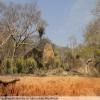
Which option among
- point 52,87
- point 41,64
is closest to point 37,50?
point 41,64

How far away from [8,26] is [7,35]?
46.1 inches

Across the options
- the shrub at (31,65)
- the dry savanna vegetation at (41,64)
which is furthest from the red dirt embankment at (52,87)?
the shrub at (31,65)

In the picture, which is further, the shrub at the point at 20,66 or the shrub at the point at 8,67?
the shrub at the point at 20,66

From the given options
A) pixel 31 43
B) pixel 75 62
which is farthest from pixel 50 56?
pixel 31 43

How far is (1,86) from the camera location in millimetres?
17000

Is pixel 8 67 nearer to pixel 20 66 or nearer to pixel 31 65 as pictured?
pixel 20 66

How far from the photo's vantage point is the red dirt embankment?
16359 millimetres

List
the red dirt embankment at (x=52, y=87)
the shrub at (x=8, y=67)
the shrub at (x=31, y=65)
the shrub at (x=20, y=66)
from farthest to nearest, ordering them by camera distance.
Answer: the shrub at (x=31, y=65)
the shrub at (x=20, y=66)
the shrub at (x=8, y=67)
the red dirt embankment at (x=52, y=87)

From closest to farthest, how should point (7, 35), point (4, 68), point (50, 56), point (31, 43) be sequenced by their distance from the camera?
point (4, 68) → point (50, 56) → point (7, 35) → point (31, 43)

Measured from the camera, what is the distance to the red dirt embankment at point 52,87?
53.7ft

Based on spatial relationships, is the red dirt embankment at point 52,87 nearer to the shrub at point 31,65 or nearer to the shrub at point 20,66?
the shrub at point 20,66

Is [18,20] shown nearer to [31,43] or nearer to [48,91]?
[31,43]

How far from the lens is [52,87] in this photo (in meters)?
16.7

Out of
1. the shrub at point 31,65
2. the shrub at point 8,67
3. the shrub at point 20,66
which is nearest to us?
the shrub at point 8,67
